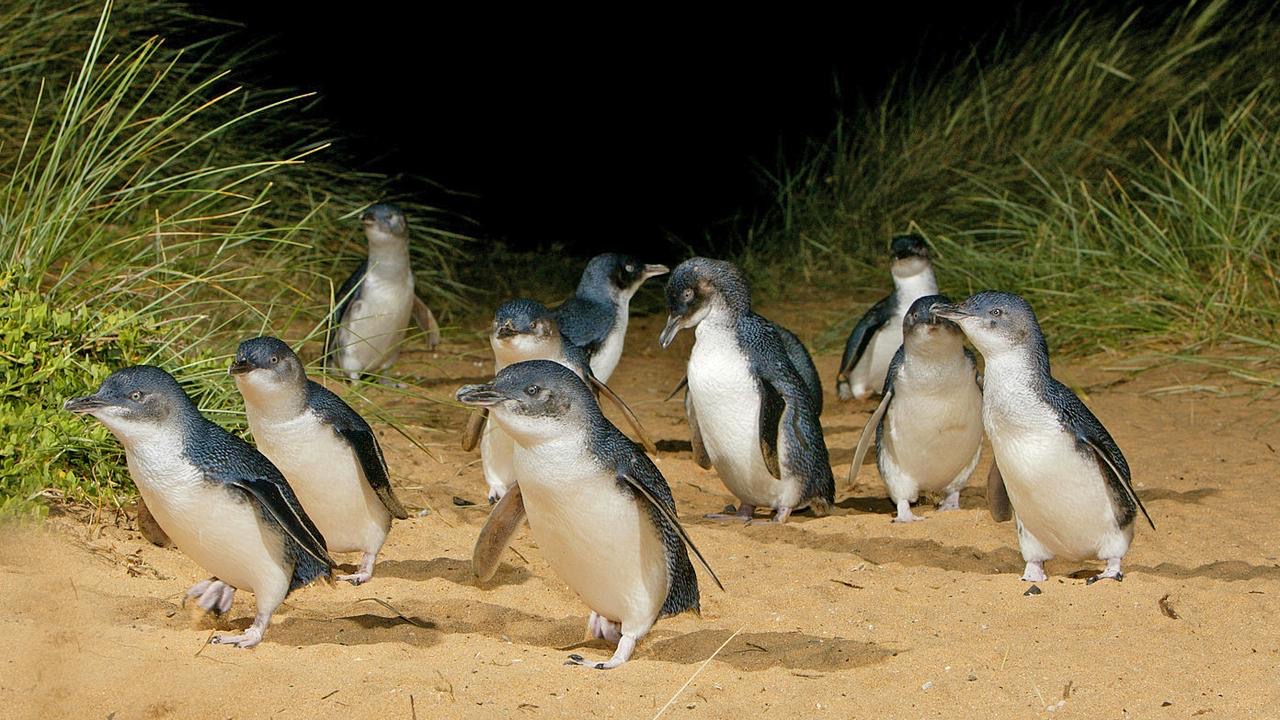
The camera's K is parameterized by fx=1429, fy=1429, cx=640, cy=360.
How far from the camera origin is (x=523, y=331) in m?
5.08

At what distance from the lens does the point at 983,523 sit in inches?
193

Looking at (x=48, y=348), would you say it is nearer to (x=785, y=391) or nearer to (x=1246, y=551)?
(x=785, y=391)

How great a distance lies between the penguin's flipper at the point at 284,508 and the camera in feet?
11.6

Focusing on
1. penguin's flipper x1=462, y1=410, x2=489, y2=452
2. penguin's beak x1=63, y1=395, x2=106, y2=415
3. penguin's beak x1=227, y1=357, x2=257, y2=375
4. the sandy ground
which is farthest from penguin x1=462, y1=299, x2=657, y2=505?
penguin's beak x1=63, y1=395, x2=106, y2=415

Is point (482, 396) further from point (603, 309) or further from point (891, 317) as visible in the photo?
point (891, 317)

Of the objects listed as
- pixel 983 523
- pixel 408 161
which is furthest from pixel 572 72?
pixel 983 523

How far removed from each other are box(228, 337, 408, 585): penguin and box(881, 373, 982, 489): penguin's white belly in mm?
1815

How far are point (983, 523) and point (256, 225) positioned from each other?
3.92m

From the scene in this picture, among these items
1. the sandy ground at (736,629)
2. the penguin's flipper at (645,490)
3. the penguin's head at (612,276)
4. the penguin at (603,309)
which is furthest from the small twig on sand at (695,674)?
the penguin's head at (612,276)

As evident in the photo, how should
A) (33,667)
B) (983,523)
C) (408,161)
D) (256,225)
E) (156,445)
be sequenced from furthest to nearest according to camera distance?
(408,161)
(256,225)
(983,523)
(156,445)
(33,667)

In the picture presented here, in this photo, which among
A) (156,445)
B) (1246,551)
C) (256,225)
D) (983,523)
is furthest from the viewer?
(256,225)

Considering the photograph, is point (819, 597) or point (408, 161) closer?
point (819, 597)

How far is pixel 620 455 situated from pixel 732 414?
4.81 feet

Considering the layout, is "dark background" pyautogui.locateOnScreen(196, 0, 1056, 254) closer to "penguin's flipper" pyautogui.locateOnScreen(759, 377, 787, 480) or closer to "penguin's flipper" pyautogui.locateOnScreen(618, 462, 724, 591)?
"penguin's flipper" pyautogui.locateOnScreen(759, 377, 787, 480)
